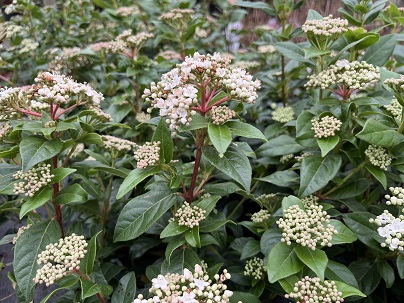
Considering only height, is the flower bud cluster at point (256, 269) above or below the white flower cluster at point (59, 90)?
below

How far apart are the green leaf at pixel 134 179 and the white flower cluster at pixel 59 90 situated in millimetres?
431

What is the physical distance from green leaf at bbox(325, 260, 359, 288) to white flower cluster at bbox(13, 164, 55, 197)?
4.06ft

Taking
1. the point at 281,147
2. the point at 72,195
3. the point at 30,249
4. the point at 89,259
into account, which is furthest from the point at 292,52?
the point at 30,249

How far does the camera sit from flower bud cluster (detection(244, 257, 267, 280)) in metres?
1.68

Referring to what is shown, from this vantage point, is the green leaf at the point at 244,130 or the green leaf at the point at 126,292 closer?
the green leaf at the point at 244,130

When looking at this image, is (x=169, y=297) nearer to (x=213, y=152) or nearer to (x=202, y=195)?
(x=213, y=152)

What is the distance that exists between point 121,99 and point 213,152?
1486mm

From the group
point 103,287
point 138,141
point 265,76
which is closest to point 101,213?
point 103,287

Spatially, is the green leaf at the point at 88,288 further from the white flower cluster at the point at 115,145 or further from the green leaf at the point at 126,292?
the white flower cluster at the point at 115,145

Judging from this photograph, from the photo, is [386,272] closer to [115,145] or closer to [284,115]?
[284,115]

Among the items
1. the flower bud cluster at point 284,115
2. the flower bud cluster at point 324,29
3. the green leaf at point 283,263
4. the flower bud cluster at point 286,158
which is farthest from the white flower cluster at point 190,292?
the flower bud cluster at point 284,115

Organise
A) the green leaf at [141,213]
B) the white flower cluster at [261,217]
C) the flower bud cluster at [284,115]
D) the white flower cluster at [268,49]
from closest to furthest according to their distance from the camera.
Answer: the green leaf at [141,213] → the white flower cluster at [261,217] → the flower bud cluster at [284,115] → the white flower cluster at [268,49]

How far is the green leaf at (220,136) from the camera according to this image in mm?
1333

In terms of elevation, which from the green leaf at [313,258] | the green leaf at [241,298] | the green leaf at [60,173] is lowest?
the green leaf at [241,298]
